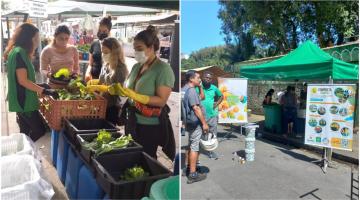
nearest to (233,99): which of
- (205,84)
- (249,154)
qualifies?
(249,154)

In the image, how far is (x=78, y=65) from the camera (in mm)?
1897

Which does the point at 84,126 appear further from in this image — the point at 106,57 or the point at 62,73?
the point at 106,57

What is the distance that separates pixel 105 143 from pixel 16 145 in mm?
623

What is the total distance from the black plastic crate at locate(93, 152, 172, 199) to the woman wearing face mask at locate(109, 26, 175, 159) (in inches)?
7.0

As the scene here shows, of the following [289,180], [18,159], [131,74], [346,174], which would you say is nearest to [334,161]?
[346,174]

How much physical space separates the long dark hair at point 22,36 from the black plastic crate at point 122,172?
0.72 meters

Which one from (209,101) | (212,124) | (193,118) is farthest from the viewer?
(212,124)

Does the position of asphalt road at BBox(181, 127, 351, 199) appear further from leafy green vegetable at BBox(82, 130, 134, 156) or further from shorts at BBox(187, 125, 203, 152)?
leafy green vegetable at BBox(82, 130, 134, 156)

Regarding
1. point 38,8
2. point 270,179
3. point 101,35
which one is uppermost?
point 38,8

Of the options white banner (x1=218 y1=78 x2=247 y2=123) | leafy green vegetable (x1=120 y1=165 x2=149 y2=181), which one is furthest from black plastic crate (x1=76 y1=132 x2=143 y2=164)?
white banner (x1=218 y1=78 x2=247 y2=123)

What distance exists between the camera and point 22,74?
172cm

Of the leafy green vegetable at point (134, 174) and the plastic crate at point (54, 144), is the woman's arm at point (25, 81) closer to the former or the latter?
the plastic crate at point (54, 144)

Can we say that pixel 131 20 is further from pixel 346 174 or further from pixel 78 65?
pixel 346 174

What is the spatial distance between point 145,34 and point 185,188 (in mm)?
1693
